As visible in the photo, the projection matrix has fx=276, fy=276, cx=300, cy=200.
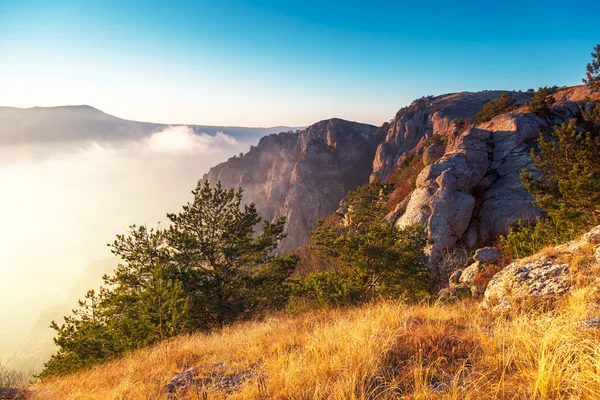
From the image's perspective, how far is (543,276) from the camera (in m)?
5.22

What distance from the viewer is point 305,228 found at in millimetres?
74062

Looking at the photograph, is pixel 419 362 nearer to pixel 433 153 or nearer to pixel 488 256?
pixel 488 256

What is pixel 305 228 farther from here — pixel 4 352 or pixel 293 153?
pixel 4 352

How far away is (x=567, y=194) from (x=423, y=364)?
1172cm

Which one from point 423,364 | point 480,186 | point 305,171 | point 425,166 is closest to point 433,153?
point 425,166

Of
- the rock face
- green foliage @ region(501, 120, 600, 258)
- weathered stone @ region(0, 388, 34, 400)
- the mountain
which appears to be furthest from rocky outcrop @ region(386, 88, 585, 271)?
the rock face

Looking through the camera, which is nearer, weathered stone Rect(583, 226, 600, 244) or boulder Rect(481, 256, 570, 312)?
boulder Rect(481, 256, 570, 312)

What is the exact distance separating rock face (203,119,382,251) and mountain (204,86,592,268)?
291 mm

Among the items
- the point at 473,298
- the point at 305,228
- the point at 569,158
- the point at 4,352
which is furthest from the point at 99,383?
the point at 4,352

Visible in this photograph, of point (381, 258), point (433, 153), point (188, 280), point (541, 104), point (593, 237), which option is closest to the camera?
point (593, 237)

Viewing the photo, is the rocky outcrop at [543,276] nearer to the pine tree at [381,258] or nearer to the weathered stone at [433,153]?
the pine tree at [381,258]

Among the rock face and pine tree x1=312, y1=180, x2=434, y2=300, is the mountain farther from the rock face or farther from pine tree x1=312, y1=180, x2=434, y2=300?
pine tree x1=312, y1=180, x2=434, y2=300

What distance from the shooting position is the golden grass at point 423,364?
100 inches

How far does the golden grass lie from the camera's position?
2.54 metres
